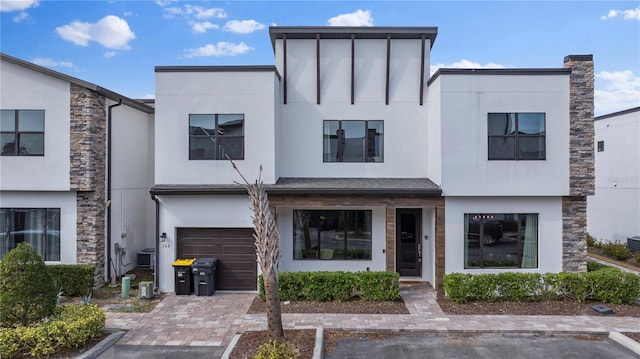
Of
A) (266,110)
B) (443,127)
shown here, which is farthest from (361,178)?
(266,110)

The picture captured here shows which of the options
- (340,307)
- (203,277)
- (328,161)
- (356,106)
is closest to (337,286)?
(340,307)

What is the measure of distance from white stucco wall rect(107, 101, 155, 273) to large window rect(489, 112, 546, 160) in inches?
482

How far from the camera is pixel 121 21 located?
14305 millimetres

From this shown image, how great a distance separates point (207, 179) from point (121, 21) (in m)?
7.79

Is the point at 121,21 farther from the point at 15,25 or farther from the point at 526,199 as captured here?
the point at 526,199

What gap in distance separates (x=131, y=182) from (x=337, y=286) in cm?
868

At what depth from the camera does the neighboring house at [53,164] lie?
11367 millimetres

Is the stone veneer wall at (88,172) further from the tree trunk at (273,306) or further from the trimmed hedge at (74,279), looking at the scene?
the tree trunk at (273,306)

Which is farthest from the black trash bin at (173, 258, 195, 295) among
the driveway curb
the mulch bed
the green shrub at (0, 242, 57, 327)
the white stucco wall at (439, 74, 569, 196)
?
the white stucco wall at (439, 74, 569, 196)

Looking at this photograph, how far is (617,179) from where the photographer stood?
1725 cm

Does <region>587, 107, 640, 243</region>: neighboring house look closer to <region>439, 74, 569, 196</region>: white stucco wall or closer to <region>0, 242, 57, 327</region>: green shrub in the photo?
<region>439, 74, 569, 196</region>: white stucco wall

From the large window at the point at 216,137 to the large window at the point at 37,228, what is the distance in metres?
4.80

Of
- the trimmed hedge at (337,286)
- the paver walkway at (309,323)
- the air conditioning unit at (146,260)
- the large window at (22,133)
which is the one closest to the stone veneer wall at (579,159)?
the paver walkway at (309,323)

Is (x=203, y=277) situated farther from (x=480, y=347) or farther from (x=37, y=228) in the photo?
(x=480, y=347)
